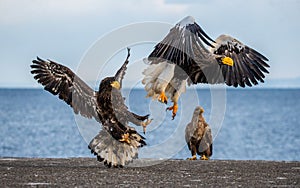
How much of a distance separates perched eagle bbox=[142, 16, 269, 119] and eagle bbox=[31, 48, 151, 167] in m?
0.63

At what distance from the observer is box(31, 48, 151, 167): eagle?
13883 mm

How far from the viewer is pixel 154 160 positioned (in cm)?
1591

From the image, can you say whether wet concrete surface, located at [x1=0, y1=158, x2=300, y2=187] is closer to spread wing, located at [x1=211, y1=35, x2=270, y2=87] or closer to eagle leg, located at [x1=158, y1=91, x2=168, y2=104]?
eagle leg, located at [x1=158, y1=91, x2=168, y2=104]

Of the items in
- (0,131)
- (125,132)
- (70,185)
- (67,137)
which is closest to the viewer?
(70,185)

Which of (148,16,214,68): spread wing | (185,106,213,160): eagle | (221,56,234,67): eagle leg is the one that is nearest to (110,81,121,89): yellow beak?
(148,16,214,68): spread wing

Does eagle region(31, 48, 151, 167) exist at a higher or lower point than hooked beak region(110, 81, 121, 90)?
lower

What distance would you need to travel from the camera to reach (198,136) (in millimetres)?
18906

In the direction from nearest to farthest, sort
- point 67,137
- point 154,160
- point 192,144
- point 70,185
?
point 70,185 < point 154,160 < point 192,144 < point 67,137

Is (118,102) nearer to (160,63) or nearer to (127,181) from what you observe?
(160,63)

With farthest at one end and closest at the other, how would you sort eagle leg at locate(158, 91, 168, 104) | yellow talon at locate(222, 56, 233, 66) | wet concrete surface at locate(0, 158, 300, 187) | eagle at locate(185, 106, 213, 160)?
eagle at locate(185, 106, 213, 160) → yellow talon at locate(222, 56, 233, 66) → eagle leg at locate(158, 91, 168, 104) → wet concrete surface at locate(0, 158, 300, 187)

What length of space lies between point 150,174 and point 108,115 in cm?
138

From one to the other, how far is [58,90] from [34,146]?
33.9 meters

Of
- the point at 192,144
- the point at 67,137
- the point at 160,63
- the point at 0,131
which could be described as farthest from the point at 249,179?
the point at 0,131

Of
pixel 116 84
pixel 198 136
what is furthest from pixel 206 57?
pixel 198 136
